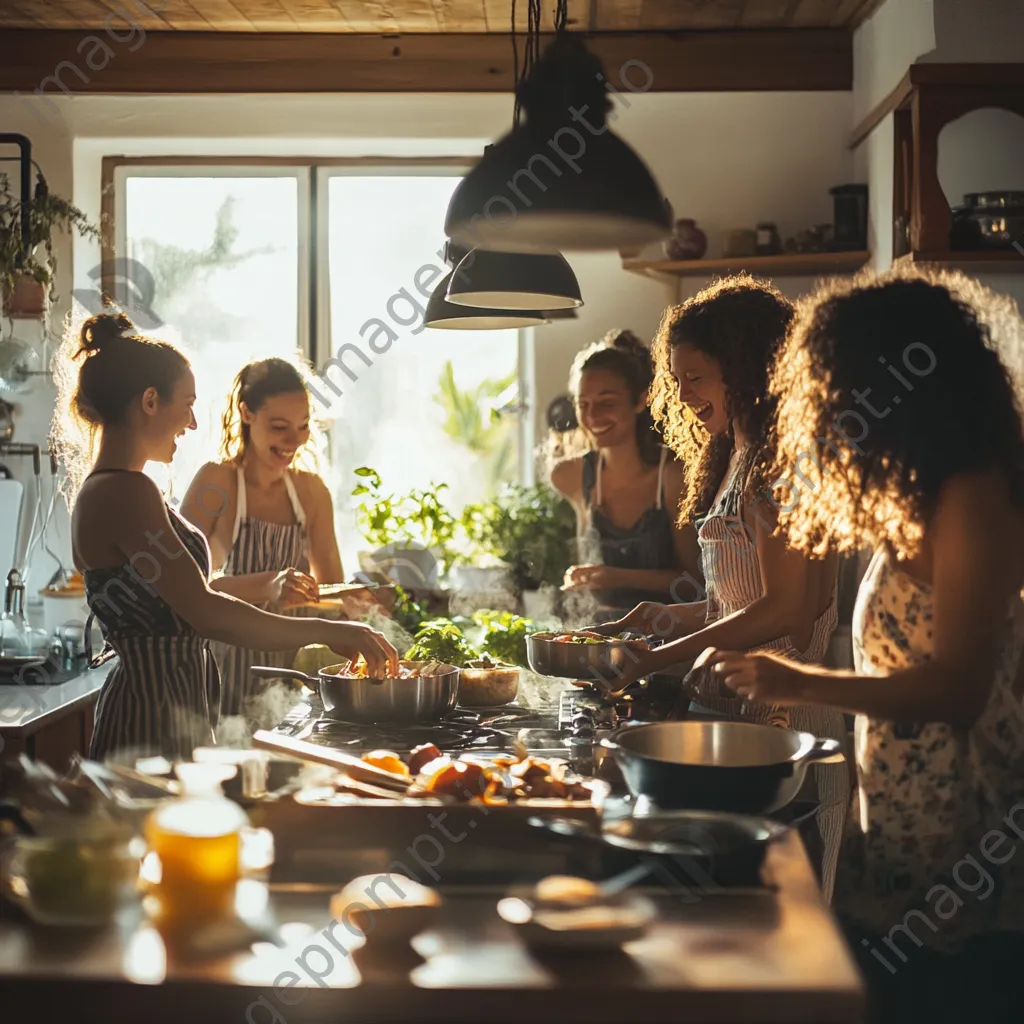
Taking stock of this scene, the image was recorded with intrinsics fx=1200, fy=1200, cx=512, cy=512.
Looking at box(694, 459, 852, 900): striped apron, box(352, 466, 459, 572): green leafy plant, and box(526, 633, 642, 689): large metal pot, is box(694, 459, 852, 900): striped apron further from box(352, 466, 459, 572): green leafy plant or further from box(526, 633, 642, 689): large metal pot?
box(352, 466, 459, 572): green leafy plant

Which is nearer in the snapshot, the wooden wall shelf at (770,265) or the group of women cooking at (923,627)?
the group of women cooking at (923,627)

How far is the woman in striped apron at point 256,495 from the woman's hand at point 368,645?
95cm

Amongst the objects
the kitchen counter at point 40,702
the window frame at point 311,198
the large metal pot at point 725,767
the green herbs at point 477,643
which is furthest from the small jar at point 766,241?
the large metal pot at point 725,767

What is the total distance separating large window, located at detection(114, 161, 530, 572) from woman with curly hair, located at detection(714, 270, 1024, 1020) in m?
3.16

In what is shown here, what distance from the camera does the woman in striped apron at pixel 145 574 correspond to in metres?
2.21

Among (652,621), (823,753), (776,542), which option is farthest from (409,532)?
(823,753)

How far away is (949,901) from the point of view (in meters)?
1.63

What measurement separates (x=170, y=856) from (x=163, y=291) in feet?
12.8

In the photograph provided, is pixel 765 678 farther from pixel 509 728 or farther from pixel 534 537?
pixel 534 537

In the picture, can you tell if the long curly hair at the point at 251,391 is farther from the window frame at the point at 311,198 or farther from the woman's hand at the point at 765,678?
the woman's hand at the point at 765,678

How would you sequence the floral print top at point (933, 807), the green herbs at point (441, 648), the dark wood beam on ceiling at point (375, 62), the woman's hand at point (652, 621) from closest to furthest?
1. the floral print top at point (933, 807)
2. the green herbs at point (441, 648)
3. the woman's hand at point (652, 621)
4. the dark wood beam on ceiling at point (375, 62)

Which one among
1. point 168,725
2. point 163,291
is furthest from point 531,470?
point 168,725

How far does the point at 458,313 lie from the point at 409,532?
1599 mm

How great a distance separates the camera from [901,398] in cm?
161
